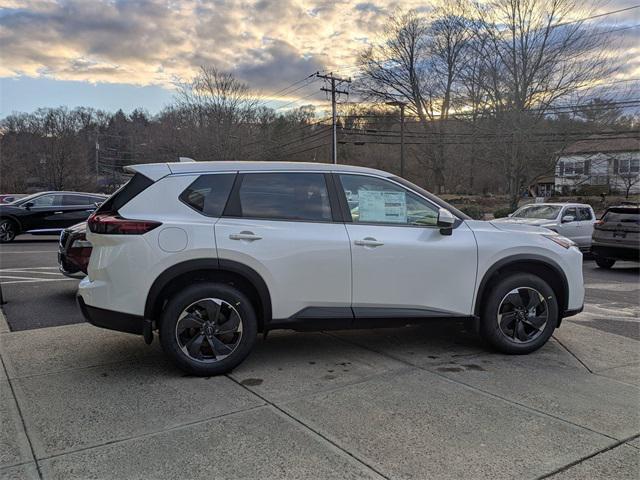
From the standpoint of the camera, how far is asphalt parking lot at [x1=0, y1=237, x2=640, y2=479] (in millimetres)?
2873

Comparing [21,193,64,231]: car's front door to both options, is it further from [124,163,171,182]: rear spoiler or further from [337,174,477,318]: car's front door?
[337,174,477,318]: car's front door

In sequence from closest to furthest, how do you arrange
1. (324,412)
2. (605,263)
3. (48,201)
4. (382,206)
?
(324,412)
(382,206)
(605,263)
(48,201)

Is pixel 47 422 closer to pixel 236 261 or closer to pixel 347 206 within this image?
pixel 236 261

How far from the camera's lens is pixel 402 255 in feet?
14.6

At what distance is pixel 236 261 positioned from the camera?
4.13 meters

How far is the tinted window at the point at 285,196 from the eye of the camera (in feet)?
14.3

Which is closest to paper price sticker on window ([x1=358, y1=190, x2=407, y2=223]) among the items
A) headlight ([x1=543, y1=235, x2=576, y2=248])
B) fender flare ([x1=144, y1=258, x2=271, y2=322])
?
fender flare ([x1=144, y1=258, x2=271, y2=322])

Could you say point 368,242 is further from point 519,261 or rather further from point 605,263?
point 605,263

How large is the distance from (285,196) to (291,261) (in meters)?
0.60

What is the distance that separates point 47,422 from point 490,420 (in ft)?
9.49

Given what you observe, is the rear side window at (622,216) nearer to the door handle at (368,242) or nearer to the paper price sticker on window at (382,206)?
the paper price sticker on window at (382,206)

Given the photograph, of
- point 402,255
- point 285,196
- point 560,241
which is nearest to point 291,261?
point 285,196

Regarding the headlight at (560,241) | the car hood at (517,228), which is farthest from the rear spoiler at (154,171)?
the headlight at (560,241)

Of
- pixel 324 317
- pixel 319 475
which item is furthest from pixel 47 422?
pixel 324 317
